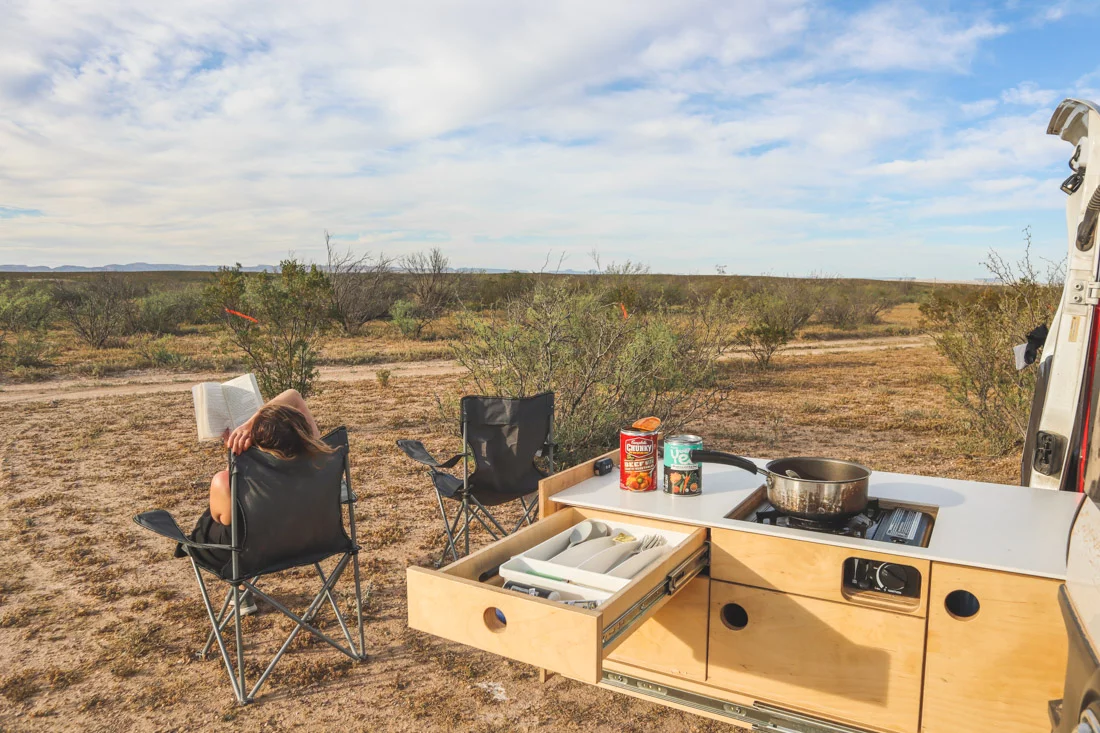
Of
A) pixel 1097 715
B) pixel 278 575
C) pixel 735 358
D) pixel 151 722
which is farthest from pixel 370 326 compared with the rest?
pixel 1097 715

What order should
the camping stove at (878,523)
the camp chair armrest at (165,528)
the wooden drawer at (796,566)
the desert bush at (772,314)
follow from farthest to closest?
the desert bush at (772,314), the camp chair armrest at (165,528), the camping stove at (878,523), the wooden drawer at (796,566)

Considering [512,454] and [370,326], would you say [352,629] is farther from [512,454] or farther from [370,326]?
[370,326]

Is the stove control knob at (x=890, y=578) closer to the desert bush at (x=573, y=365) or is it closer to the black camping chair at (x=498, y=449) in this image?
the black camping chair at (x=498, y=449)

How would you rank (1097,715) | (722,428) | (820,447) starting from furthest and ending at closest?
(722,428) → (820,447) → (1097,715)

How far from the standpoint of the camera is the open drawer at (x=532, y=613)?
1.57 metres

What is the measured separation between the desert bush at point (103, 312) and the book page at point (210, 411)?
1485cm

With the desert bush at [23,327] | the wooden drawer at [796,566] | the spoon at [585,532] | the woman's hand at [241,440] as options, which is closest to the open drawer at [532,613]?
the wooden drawer at [796,566]

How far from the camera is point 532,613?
1.62 metres

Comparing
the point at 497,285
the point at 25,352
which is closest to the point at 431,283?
the point at 497,285

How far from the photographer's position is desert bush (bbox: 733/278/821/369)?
13130 mm

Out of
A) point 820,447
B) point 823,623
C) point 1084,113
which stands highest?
point 1084,113

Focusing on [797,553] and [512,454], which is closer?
[797,553]

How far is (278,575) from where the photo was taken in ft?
12.9

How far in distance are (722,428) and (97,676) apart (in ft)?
21.0
